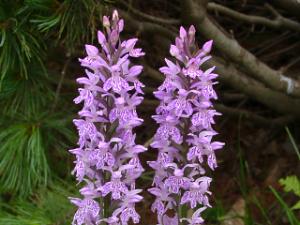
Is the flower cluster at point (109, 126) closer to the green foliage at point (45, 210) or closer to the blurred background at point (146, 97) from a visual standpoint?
the blurred background at point (146, 97)

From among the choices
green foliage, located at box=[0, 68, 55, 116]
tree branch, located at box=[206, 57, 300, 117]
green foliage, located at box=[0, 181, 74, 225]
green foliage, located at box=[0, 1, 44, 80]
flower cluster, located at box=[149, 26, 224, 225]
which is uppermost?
tree branch, located at box=[206, 57, 300, 117]

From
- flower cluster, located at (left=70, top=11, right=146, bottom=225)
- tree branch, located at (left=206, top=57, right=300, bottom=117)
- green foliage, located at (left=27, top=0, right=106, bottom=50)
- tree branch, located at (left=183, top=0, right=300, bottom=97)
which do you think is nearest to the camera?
flower cluster, located at (left=70, top=11, right=146, bottom=225)

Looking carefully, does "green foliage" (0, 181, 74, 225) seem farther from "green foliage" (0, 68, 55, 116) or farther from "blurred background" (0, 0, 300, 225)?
"green foliage" (0, 68, 55, 116)

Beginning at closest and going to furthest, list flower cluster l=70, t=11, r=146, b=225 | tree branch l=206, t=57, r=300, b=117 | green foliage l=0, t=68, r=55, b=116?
flower cluster l=70, t=11, r=146, b=225
green foliage l=0, t=68, r=55, b=116
tree branch l=206, t=57, r=300, b=117

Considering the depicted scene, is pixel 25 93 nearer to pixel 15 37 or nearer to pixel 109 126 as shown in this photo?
pixel 15 37

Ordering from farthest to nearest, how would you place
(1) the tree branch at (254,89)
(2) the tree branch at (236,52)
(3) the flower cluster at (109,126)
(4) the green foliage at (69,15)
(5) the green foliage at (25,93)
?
(1) the tree branch at (254,89)
(5) the green foliage at (25,93)
(2) the tree branch at (236,52)
(4) the green foliage at (69,15)
(3) the flower cluster at (109,126)

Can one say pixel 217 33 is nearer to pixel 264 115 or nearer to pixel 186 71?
pixel 186 71

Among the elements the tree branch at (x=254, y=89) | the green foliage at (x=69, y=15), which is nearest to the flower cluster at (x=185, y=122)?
the green foliage at (x=69, y=15)

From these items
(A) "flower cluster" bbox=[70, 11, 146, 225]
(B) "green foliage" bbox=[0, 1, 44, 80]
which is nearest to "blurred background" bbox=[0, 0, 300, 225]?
(B) "green foliage" bbox=[0, 1, 44, 80]
